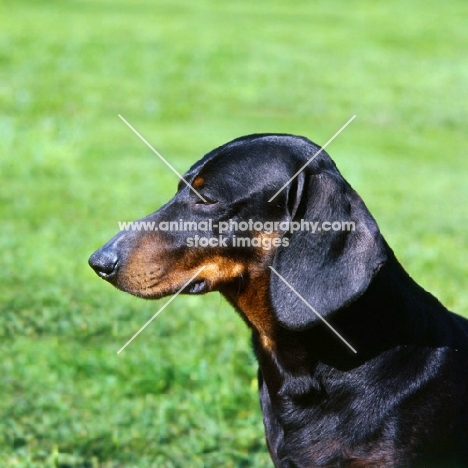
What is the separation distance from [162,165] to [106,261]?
8.65 m

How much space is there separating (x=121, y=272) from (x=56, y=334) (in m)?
2.82

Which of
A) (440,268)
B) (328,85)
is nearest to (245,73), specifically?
(328,85)

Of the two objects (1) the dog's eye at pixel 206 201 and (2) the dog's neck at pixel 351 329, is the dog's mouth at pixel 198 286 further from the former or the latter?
(1) the dog's eye at pixel 206 201

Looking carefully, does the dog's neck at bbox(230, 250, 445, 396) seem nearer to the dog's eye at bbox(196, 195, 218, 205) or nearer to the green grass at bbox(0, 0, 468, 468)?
the dog's eye at bbox(196, 195, 218, 205)

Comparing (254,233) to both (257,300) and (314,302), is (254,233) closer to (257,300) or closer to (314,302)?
(257,300)

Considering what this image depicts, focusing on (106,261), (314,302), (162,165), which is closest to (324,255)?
(314,302)

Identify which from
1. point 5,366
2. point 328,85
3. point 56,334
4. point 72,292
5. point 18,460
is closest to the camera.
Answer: point 18,460

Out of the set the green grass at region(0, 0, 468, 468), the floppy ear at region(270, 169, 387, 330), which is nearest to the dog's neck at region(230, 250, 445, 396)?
the floppy ear at region(270, 169, 387, 330)

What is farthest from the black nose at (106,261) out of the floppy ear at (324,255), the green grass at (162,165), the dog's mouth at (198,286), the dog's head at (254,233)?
the green grass at (162,165)

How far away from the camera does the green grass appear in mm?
5297

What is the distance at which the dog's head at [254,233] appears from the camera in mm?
3529

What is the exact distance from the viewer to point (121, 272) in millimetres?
3686

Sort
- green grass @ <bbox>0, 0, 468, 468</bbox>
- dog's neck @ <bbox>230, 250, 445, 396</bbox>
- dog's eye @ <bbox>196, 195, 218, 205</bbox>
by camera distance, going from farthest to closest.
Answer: green grass @ <bbox>0, 0, 468, 468</bbox> → dog's eye @ <bbox>196, 195, 218, 205</bbox> → dog's neck @ <bbox>230, 250, 445, 396</bbox>

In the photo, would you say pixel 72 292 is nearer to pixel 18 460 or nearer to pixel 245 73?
pixel 18 460
